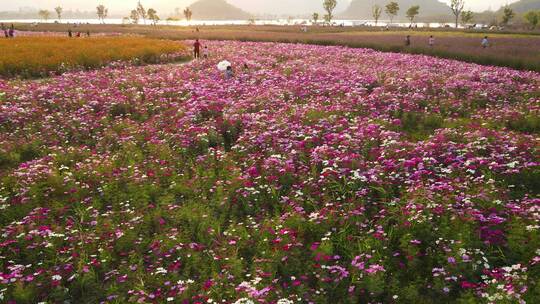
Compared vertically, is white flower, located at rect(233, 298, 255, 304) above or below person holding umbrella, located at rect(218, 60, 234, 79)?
below

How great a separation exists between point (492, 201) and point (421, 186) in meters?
1.36

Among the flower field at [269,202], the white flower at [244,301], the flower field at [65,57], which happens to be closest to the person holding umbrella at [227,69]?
the flower field at [269,202]

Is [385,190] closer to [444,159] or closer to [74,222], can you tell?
[444,159]

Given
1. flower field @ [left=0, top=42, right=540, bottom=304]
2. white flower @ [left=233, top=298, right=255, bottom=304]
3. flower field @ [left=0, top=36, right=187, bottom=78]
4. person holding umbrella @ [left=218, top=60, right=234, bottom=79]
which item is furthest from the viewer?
flower field @ [left=0, top=36, right=187, bottom=78]

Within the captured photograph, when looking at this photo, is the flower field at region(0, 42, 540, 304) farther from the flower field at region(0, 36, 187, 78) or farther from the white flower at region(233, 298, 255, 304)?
the flower field at region(0, 36, 187, 78)

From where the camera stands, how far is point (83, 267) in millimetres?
6496

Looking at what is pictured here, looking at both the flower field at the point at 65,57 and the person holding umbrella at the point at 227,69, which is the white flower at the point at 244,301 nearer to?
the person holding umbrella at the point at 227,69

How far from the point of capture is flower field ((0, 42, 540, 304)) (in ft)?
20.2

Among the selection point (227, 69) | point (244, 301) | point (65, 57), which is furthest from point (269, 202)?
point (65, 57)

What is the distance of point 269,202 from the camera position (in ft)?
29.1

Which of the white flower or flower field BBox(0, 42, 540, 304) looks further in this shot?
flower field BBox(0, 42, 540, 304)

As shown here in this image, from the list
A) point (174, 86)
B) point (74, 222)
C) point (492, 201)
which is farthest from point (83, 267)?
point (174, 86)

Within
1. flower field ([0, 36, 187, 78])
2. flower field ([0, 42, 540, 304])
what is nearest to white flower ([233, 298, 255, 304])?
flower field ([0, 42, 540, 304])

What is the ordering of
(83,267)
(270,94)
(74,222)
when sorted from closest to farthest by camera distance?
(83,267) → (74,222) → (270,94)
